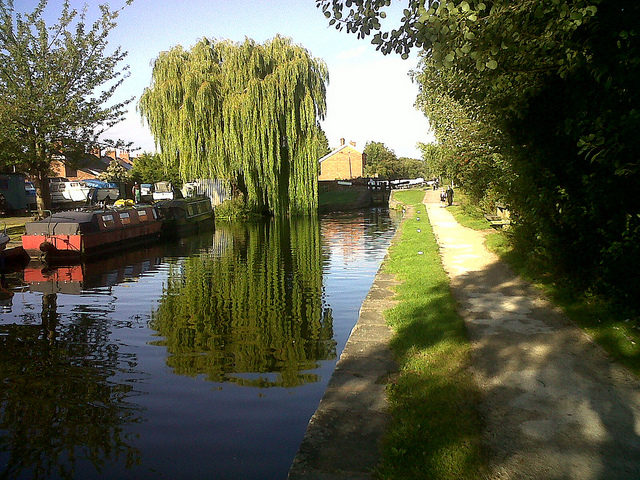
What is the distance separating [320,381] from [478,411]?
2.46 m

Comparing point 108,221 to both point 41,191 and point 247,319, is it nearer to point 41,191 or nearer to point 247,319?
point 41,191

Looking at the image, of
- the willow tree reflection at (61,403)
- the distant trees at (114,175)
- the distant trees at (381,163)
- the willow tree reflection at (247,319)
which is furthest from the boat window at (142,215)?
the distant trees at (381,163)

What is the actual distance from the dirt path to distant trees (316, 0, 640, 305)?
1094 millimetres

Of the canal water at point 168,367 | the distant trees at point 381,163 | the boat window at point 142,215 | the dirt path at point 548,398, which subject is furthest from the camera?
the distant trees at point 381,163

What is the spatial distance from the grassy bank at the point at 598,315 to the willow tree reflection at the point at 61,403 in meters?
5.17

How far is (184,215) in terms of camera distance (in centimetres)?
2925

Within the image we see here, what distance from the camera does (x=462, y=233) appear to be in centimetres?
2036

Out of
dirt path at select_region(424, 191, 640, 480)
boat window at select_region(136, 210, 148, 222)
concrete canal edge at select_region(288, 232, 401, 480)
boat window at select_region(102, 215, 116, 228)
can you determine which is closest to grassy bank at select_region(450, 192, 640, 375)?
dirt path at select_region(424, 191, 640, 480)

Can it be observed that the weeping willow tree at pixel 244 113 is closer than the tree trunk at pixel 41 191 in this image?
No

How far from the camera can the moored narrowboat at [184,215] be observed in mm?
28234

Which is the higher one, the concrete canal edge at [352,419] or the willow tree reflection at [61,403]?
the concrete canal edge at [352,419]

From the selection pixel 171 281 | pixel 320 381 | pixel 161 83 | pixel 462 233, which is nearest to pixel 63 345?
pixel 320 381

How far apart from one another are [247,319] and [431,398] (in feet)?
18.1

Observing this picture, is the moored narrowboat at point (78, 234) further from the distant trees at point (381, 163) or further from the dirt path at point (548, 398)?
the distant trees at point (381, 163)
